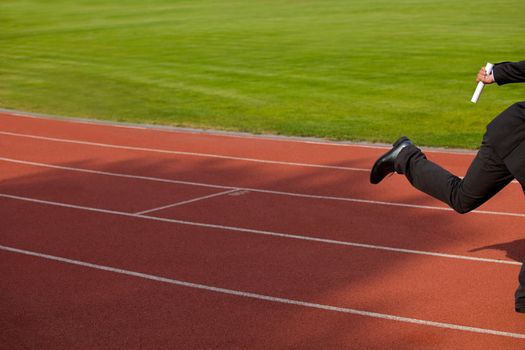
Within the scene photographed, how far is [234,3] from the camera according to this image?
44.0 m

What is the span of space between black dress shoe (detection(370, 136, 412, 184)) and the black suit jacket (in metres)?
1.08

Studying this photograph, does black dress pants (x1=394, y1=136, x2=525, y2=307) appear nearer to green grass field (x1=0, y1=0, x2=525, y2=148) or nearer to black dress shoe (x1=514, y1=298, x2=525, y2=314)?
black dress shoe (x1=514, y1=298, x2=525, y2=314)

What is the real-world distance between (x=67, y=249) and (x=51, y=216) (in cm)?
142

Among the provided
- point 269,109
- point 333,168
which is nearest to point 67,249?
point 333,168

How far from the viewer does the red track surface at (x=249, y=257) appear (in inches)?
222

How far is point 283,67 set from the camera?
22.7m

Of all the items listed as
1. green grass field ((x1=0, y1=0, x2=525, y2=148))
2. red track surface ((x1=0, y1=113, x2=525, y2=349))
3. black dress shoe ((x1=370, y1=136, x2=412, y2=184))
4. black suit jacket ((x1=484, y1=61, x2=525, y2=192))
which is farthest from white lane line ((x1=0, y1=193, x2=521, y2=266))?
green grass field ((x1=0, y1=0, x2=525, y2=148))

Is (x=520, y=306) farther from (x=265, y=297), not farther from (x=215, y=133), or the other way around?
(x=215, y=133)

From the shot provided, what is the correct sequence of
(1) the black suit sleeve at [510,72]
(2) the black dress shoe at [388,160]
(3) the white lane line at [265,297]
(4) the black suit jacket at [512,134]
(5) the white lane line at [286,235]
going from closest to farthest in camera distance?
(4) the black suit jacket at [512,134] → (1) the black suit sleeve at [510,72] → (3) the white lane line at [265,297] → (2) the black dress shoe at [388,160] → (5) the white lane line at [286,235]

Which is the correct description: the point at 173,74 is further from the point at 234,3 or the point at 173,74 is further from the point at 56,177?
the point at 234,3

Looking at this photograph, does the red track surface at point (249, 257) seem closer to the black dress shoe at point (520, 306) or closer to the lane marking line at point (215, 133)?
the black dress shoe at point (520, 306)

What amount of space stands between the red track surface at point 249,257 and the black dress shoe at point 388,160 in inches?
29.0

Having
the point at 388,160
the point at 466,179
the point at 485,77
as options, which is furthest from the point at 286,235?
the point at 485,77

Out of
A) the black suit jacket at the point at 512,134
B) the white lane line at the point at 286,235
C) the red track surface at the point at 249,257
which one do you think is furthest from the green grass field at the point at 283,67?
the black suit jacket at the point at 512,134
